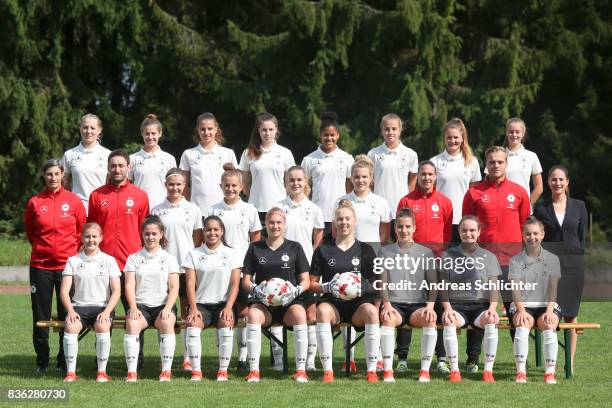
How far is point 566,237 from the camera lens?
982 cm

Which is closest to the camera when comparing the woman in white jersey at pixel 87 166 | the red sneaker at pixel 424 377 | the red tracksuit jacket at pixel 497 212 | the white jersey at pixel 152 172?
the red sneaker at pixel 424 377

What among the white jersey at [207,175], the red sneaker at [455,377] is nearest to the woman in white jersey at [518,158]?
the red sneaker at [455,377]

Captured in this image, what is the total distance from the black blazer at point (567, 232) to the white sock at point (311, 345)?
6.83 feet

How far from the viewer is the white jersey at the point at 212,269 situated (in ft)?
31.1

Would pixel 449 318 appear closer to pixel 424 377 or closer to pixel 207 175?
pixel 424 377

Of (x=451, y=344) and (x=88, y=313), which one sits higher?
(x=88, y=313)

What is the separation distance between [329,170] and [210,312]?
2043 mm

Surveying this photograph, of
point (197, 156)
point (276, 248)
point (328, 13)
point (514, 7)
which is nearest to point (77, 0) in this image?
point (328, 13)

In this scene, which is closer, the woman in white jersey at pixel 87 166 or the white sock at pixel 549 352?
the white sock at pixel 549 352

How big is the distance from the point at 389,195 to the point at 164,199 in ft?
6.85

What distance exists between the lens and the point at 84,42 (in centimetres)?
2631

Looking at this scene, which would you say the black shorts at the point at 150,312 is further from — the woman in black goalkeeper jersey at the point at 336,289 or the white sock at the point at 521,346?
the white sock at the point at 521,346

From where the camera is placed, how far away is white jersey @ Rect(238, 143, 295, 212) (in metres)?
10.7

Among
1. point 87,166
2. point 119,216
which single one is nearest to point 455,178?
point 119,216
